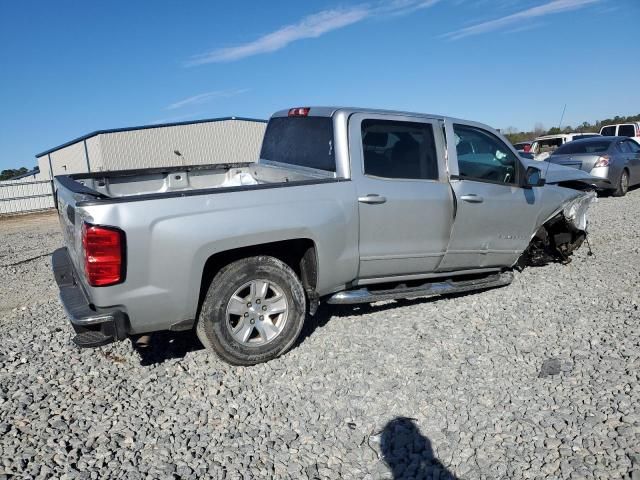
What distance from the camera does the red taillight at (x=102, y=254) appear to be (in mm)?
3365

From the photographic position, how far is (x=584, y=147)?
13.4 meters

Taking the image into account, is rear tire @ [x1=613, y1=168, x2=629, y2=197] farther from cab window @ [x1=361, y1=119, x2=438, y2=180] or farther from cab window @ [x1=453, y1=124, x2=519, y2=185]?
cab window @ [x1=361, y1=119, x2=438, y2=180]

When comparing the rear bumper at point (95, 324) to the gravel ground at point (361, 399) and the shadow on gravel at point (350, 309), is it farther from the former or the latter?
the shadow on gravel at point (350, 309)

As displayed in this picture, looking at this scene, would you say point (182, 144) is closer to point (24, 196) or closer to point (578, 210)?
point (24, 196)

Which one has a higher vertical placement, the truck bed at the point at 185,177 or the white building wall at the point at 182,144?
the truck bed at the point at 185,177

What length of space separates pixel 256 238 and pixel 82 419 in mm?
1676

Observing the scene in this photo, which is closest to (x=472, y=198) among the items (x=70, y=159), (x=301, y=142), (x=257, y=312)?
(x=301, y=142)

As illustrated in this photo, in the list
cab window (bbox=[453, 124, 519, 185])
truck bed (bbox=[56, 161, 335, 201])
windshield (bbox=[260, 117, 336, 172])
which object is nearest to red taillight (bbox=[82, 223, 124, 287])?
truck bed (bbox=[56, 161, 335, 201])

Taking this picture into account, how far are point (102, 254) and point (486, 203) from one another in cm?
359

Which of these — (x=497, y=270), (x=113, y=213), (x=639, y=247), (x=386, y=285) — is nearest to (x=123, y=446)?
(x=113, y=213)

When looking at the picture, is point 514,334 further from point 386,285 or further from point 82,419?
point 82,419

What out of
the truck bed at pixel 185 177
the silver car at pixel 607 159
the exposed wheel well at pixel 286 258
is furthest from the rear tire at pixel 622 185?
the exposed wheel well at pixel 286 258

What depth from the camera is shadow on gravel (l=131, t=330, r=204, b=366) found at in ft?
14.2

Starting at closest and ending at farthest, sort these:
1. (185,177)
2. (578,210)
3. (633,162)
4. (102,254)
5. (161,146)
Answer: (102,254)
(185,177)
(578,210)
(633,162)
(161,146)
